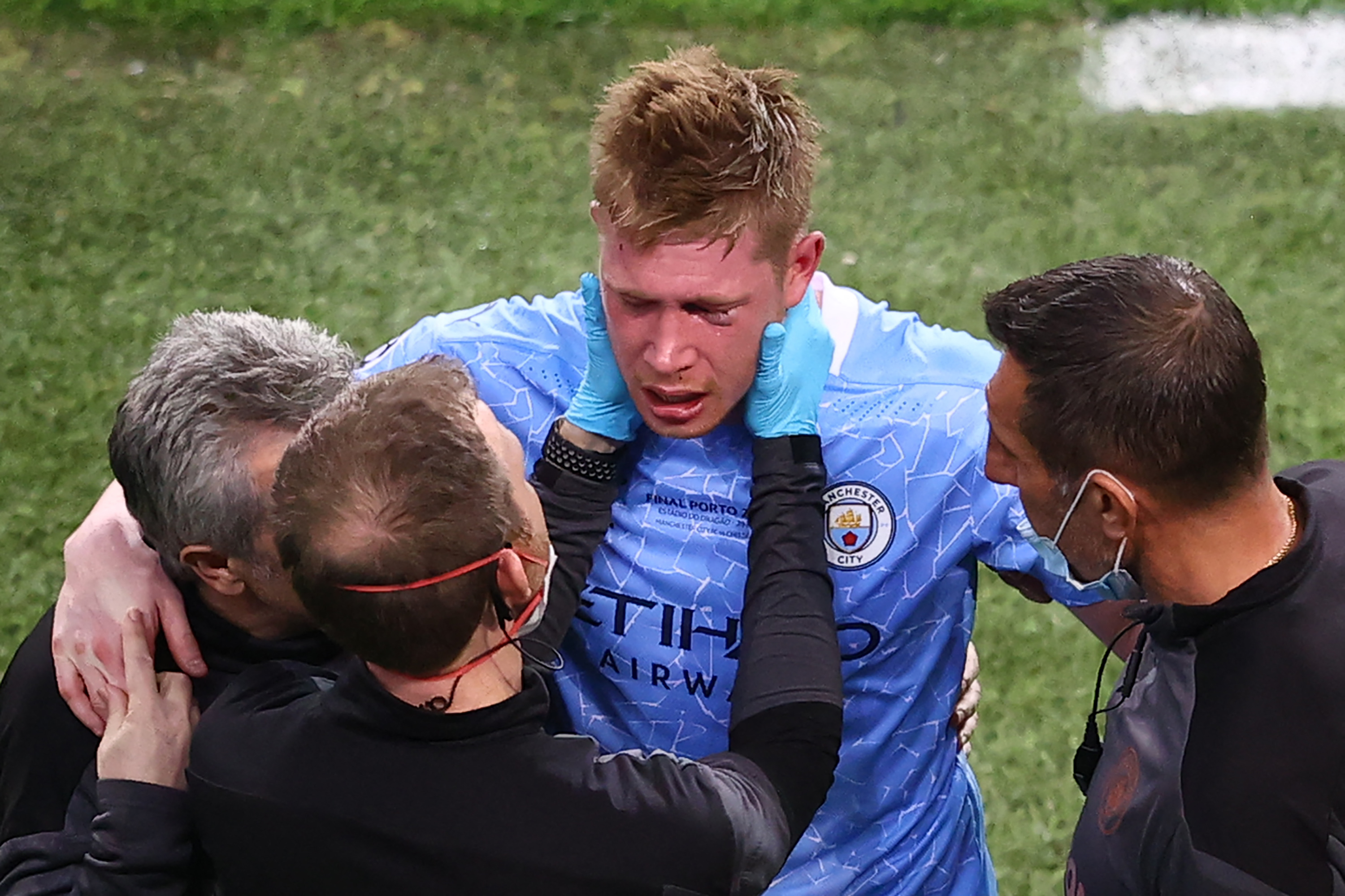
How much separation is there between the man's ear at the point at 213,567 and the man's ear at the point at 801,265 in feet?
3.27

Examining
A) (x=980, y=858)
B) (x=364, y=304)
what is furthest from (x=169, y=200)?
(x=980, y=858)

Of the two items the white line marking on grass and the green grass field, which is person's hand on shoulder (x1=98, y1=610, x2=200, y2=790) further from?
the white line marking on grass

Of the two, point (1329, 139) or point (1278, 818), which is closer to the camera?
point (1278, 818)

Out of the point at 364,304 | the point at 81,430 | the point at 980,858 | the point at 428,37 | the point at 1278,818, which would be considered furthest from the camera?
the point at 428,37

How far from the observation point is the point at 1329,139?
5.75 m

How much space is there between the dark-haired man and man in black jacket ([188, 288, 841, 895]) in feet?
1.71

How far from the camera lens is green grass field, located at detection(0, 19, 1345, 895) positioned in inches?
192

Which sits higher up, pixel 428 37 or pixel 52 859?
pixel 428 37

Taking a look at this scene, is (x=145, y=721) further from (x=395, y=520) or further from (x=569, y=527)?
(x=569, y=527)

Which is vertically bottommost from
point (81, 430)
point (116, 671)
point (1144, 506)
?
point (81, 430)

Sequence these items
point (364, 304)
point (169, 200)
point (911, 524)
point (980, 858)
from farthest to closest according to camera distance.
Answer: point (169, 200)
point (364, 304)
point (980, 858)
point (911, 524)

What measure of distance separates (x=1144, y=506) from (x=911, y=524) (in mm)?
460

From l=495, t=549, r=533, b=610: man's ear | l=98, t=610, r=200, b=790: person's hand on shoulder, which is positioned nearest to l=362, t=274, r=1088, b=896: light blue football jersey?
l=495, t=549, r=533, b=610: man's ear

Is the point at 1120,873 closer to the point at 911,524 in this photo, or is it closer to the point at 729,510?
the point at 911,524
